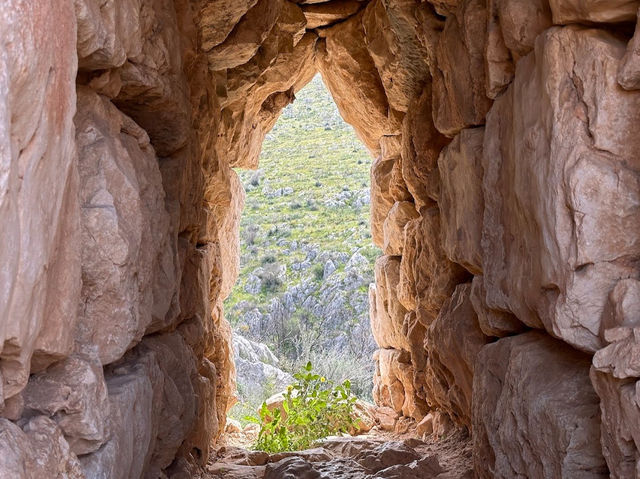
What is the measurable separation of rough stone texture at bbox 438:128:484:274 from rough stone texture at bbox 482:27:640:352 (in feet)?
3.68

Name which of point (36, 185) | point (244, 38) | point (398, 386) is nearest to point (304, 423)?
point (398, 386)

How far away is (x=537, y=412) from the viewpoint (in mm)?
3146

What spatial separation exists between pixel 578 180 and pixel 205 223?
394 centimetres

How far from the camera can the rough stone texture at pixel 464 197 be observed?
4.38 m

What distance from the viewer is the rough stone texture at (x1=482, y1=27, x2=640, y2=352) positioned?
269 cm

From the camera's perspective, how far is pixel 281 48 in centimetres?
686

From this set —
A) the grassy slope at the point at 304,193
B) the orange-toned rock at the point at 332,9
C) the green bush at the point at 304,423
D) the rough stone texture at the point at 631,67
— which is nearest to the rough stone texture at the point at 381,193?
the orange-toned rock at the point at 332,9

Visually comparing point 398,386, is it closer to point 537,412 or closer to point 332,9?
point 332,9

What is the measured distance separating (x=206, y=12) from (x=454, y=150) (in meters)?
1.94

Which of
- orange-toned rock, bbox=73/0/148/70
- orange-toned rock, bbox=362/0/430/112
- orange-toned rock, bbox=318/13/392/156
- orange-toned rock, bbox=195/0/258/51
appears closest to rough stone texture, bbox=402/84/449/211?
orange-toned rock, bbox=362/0/430/112

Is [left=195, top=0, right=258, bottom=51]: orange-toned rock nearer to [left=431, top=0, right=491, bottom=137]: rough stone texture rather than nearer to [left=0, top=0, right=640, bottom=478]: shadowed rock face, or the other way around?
[left=0, top=0, right=640, bottom=478]: shadowed rock face

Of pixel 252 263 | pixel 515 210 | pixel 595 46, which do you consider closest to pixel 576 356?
pixel 515 210

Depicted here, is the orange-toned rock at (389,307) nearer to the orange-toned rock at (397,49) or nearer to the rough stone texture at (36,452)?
the orange-toned rock at (397,49)

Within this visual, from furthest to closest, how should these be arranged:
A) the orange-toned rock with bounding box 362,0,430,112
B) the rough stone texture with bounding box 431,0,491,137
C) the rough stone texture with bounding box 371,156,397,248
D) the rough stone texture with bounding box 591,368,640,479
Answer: the rough stone texture with bounding box 371,156,397,248 → the orange-toned rock with bounding box 362,0,430,112 → the rough stone texture with bounding box 431,0,491,137 → the rough stone texture with bounding box 591,368,640,479
